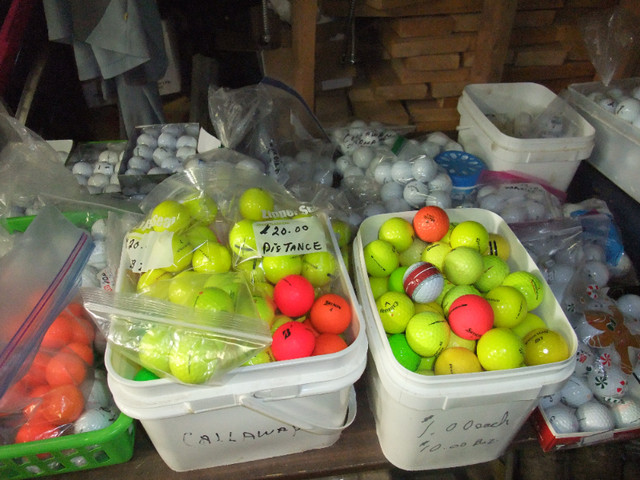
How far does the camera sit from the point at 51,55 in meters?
2.74

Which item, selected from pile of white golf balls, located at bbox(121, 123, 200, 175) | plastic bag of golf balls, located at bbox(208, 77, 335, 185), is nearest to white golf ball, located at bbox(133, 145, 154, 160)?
pile of white golf balls, located at bbox(121, 123, 200, 175)

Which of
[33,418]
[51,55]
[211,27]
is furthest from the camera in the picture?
[211,27]

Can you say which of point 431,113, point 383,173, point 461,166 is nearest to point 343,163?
point 383,173

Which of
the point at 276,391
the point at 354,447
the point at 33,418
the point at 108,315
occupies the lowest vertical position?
the point at 354,447

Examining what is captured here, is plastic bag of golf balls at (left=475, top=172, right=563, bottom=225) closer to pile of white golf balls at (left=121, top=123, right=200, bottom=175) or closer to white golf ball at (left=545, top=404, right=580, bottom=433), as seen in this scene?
white golf ball at (left=545, top=404, right=580, bottom=433)

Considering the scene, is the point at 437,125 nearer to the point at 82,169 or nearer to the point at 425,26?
the point at 425,26

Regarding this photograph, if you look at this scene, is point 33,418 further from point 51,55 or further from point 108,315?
point 51,55

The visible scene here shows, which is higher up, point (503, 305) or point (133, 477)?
point (503, 305)

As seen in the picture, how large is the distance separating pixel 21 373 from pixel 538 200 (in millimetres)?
1519

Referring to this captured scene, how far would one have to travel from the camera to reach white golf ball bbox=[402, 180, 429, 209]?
151 cm

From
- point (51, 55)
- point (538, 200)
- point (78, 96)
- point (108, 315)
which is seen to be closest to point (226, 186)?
point (108, 315)

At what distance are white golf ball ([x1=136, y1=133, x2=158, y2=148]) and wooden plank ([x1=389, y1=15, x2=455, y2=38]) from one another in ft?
3.93

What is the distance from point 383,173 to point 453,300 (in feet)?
2.32

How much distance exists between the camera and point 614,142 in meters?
1.67
